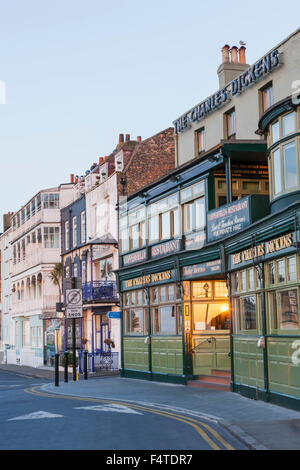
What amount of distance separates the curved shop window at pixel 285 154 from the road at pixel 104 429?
5644mm

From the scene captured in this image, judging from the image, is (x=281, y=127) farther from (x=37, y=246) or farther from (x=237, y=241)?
(x=37, y=246)

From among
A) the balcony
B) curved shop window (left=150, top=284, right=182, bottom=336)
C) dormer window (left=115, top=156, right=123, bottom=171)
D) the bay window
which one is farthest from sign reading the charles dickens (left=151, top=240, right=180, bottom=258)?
dormer window (left=115, top=156, right=123, bottom=171)

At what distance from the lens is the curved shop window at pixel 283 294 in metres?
15.6

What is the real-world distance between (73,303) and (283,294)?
36.3 feet

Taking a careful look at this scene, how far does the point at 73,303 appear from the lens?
84.3 feet

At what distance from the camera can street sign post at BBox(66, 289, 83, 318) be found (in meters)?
25.6

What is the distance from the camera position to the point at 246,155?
20734 millimetres

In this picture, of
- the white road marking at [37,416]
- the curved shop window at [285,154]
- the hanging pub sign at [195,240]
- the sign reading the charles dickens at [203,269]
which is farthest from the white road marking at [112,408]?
the hanging pub sign at [195,240]

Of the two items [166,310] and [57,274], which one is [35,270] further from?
[166,310]

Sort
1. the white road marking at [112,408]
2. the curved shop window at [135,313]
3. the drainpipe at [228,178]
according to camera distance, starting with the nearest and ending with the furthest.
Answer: the white road marking at [112,408] → the drainpipe at [228,178] → the curved shop window at [135,313]

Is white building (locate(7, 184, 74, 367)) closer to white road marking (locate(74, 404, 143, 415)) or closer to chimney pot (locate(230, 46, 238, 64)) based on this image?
chimney pot (locate(230, 46, 238, 64))

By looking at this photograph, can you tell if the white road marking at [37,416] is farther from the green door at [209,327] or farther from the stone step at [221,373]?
the green door at [209,327]

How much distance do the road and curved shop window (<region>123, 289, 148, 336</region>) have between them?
9.30 metres

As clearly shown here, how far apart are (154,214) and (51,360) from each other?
23.7m
